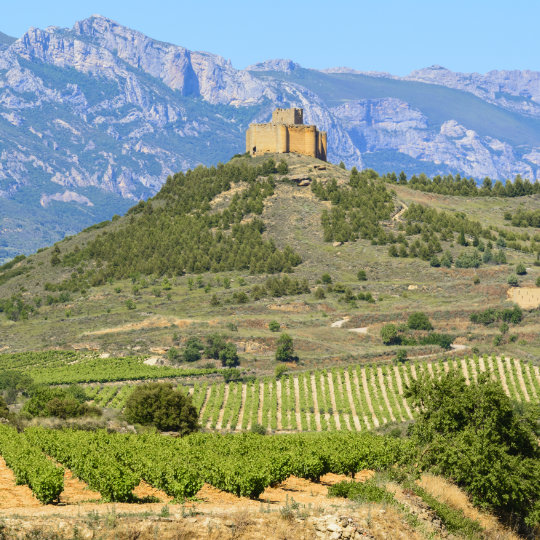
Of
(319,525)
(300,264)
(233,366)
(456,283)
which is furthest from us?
(300,264)

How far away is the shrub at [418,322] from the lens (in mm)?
129750

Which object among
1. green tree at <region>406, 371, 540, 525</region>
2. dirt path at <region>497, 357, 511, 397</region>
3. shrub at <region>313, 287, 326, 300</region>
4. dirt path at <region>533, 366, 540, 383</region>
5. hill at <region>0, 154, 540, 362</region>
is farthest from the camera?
shrub at <region>313, 287, 326, 300</region>

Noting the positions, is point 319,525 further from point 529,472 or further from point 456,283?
point 456,283

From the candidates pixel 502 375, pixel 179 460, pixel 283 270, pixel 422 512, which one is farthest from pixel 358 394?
pixel 422 512

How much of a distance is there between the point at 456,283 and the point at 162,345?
4857 centimetres

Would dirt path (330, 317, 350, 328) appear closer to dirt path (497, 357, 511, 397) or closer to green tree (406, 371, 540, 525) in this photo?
dirt path (497, 357, 511, 397)

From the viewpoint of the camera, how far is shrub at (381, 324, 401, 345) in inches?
4949

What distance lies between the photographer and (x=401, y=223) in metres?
165

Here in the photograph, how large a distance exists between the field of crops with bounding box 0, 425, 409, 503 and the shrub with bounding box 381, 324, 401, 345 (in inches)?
3068

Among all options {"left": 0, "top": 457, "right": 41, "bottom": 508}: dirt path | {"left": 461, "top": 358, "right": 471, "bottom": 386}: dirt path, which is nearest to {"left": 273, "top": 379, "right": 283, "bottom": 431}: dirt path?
{"left": 461, "top": 358, "right": 471, "bottom": 386}: dirt path

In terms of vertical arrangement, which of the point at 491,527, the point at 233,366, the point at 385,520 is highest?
the point at 385,520

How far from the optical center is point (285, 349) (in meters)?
118

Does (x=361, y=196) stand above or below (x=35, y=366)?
above

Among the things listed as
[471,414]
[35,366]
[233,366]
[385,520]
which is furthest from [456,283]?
[385,520]
